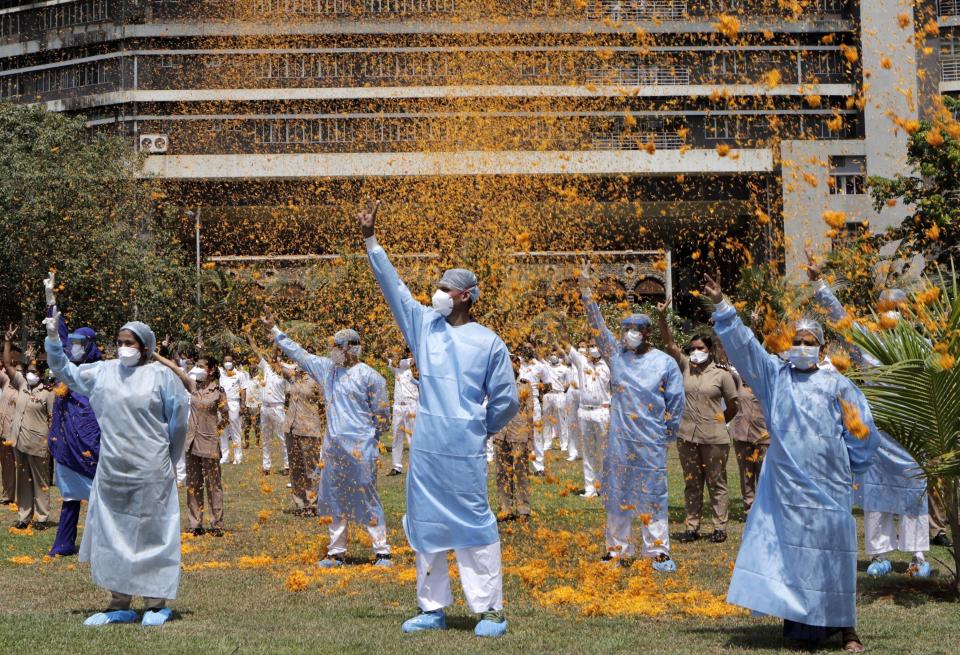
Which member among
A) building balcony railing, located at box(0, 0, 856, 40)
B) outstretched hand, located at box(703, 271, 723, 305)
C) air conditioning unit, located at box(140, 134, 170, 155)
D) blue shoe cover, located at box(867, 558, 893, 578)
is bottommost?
blue shoe cover, located at box(867, 558, 893, 578)

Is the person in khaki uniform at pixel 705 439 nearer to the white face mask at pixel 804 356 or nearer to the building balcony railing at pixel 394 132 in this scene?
the white face mask at pixel 804 356

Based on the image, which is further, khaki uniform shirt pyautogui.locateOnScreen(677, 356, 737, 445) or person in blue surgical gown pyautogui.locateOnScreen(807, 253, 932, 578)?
khaki uniform shirt pyautogui.locateOnScreen(677, 356, 737, 445)

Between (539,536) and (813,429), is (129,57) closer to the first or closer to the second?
(539,536)

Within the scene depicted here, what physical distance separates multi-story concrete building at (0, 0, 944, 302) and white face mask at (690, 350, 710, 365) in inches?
1398

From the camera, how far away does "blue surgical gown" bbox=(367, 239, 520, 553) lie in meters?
7.48

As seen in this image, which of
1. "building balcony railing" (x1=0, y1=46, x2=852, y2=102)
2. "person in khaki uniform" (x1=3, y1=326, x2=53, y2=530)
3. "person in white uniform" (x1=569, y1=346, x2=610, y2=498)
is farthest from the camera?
"building balcony railing" (x1=0, y1=46, x2=852, y2=102)

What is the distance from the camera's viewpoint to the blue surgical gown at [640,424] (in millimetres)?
10680

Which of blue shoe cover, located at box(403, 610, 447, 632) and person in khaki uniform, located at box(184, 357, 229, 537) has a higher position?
person in khaki uniform, located at box(184, 357, 229, 537)

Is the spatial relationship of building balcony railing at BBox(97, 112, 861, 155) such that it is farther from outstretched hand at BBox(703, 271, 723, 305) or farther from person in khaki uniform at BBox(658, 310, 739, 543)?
outstretched hand at BBox(703, 271, 723, 305)

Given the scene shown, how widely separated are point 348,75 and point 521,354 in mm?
34101

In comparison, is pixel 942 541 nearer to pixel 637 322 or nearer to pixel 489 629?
pixel 637 322

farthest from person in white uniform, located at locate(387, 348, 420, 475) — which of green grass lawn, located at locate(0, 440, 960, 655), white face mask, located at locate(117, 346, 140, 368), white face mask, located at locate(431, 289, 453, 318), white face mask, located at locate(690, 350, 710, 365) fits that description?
white face mask, located at locate(431, 289, 453, 318)

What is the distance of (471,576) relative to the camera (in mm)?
7496

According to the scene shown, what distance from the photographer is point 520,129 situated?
158 feet
